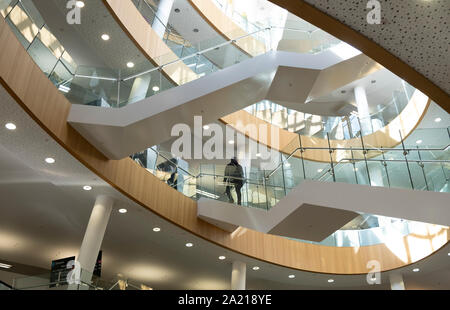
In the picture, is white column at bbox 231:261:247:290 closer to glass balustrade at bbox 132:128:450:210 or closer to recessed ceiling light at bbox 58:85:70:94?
glass balustrade at bbox 132:128:450:210

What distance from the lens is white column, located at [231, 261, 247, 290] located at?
42.6 ft

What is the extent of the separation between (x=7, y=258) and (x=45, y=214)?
11.2ft

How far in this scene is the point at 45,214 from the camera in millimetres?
11945

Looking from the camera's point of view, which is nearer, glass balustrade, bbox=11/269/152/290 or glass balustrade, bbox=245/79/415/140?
glass balustrade, bbox=11/269/152/290

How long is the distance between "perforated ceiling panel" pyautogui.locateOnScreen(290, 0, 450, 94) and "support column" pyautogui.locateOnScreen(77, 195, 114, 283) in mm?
7016

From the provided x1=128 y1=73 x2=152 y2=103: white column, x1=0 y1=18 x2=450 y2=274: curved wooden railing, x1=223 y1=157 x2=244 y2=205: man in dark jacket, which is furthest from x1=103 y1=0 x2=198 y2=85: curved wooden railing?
x1=223 y1=157 x2=244 y2=205: man in dark jacket

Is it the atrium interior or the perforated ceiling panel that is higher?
the atrium interior

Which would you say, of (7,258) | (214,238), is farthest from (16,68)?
(7,258)

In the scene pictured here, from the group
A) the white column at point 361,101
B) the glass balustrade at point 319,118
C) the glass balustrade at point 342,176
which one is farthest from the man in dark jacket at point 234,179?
the white column at point 361,101

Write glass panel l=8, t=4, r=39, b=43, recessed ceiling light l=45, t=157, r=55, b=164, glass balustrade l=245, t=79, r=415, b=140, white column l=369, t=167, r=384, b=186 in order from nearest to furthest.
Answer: glass panel l=8, t=4, r=39, b=43
recessed ceiling light l=45, t=157, r=55, b=164
white column l=369, t=167, r=384, b=186
glass balustrade l=245, t=79, r=415, b=140

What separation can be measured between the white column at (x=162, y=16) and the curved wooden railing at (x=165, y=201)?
6398mm

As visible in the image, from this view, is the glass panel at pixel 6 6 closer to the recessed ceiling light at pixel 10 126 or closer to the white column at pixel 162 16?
the recessed ceiling light at pixel 10 126

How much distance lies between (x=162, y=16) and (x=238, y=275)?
31.2 feet

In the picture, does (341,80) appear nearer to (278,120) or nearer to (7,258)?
(278,120)
